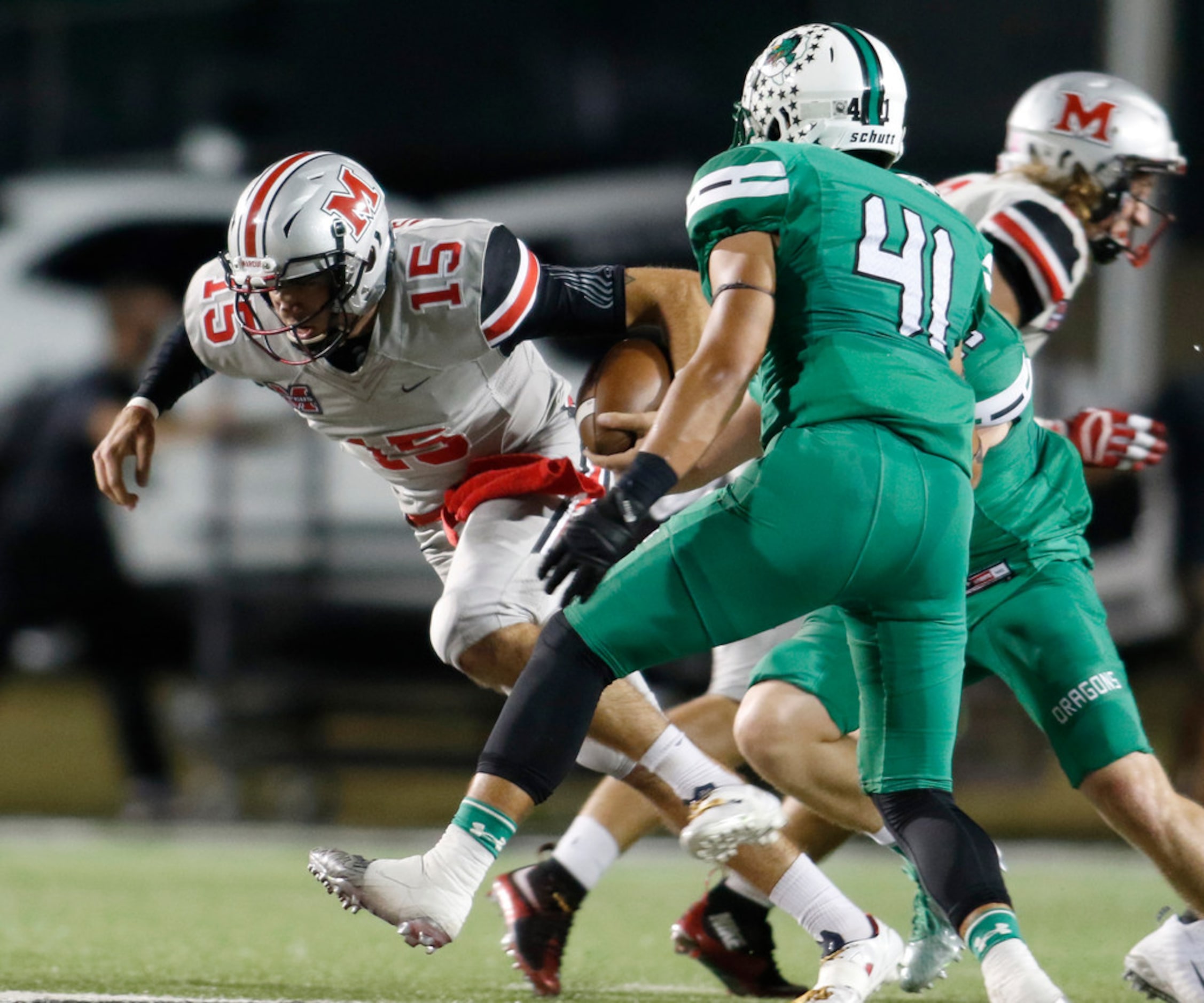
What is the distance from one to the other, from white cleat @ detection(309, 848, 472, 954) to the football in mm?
975

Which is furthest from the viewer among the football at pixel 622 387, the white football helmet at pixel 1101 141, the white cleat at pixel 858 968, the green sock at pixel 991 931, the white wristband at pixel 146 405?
the white football helmet at pixel 1101 141

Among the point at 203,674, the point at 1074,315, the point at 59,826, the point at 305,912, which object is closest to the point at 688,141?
the point at 1074,315

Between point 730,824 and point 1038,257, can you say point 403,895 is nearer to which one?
point 730,824

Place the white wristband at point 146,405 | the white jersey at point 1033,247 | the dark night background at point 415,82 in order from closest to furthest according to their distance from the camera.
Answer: the white wristband at point 146,405 < the white jersey at point 1033,247 < the dark night background at point 415,82

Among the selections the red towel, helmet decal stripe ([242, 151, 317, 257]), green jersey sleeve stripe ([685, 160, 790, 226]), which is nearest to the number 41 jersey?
green jersey sleeve stripe ([685, 160, 790, 226])

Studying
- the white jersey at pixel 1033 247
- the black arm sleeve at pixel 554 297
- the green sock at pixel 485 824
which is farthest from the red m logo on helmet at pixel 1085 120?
the green sock at pixel 485 824

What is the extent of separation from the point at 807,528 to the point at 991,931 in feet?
2.22

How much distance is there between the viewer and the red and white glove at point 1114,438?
3.89 m

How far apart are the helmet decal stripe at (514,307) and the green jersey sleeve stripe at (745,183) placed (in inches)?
28.2

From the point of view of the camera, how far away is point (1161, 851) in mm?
3201

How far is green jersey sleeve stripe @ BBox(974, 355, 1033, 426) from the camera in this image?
3.28 meters

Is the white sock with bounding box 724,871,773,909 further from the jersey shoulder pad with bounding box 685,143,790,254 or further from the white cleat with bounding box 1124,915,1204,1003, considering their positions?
the jersey shoulder pad with bounding box 685,143,790,254

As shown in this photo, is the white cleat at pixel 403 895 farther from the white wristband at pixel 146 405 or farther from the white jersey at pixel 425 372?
the white wristband at pixel 146 405

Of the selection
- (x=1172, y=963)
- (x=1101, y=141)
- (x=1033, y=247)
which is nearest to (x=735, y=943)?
(x=1172, y=963)
